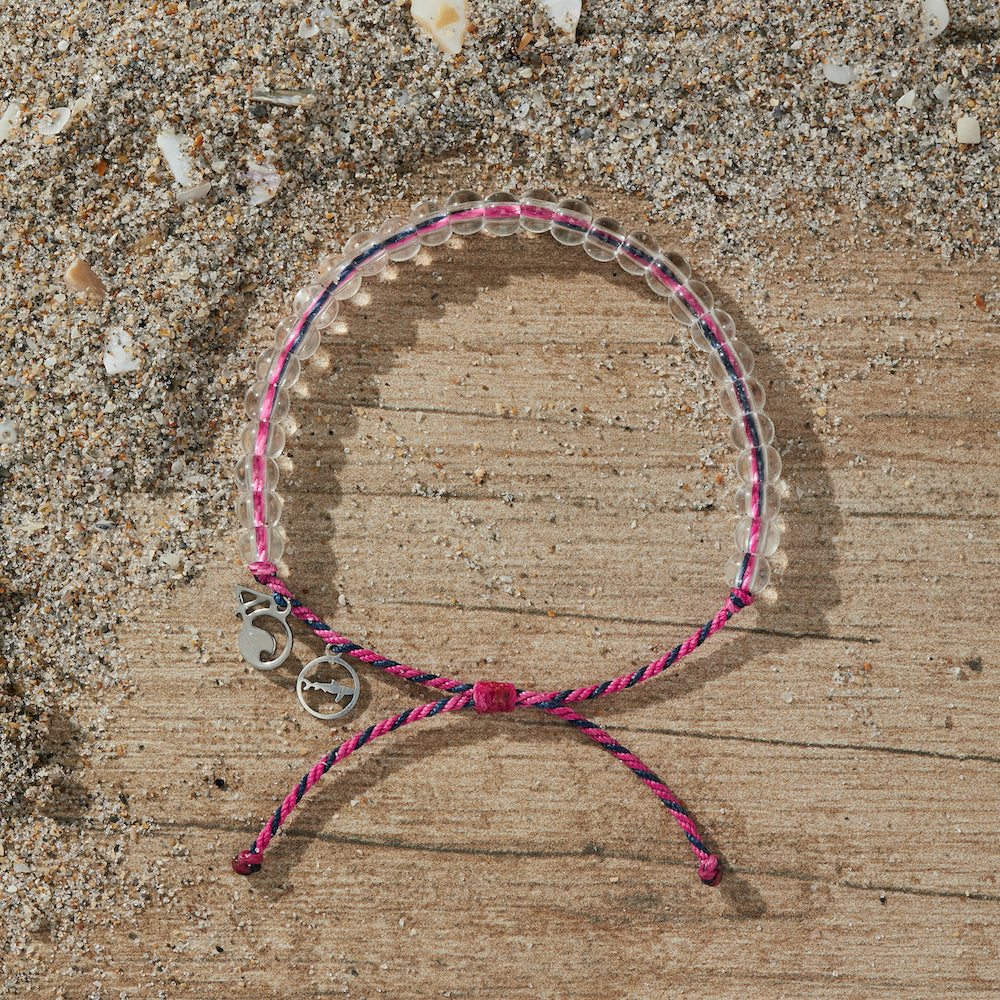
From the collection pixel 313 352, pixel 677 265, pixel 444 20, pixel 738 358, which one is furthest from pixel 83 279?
pixel 738 358

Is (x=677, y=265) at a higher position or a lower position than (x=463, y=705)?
higher

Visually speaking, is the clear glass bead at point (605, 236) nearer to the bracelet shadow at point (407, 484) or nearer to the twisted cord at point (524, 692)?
the bracelet shadow at point (407, 484)

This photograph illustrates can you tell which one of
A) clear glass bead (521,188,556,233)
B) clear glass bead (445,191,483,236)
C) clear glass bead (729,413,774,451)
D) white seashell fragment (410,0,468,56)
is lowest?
clear glass bead (729,413,774,451)

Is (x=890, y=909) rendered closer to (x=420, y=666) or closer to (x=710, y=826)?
(x=710, y=826)

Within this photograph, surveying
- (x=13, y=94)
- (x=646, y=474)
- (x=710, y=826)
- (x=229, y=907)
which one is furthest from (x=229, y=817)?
(x=13, y=94)

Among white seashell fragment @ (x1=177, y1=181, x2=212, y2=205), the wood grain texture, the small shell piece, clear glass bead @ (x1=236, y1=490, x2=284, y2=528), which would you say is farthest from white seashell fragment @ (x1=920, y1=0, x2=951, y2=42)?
the small shell piece

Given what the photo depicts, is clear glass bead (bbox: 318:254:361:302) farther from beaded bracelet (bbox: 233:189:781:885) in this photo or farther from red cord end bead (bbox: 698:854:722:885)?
red cord end bead (bbox: 698:854:722:885)

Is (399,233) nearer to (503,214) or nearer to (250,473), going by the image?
(503,214)
